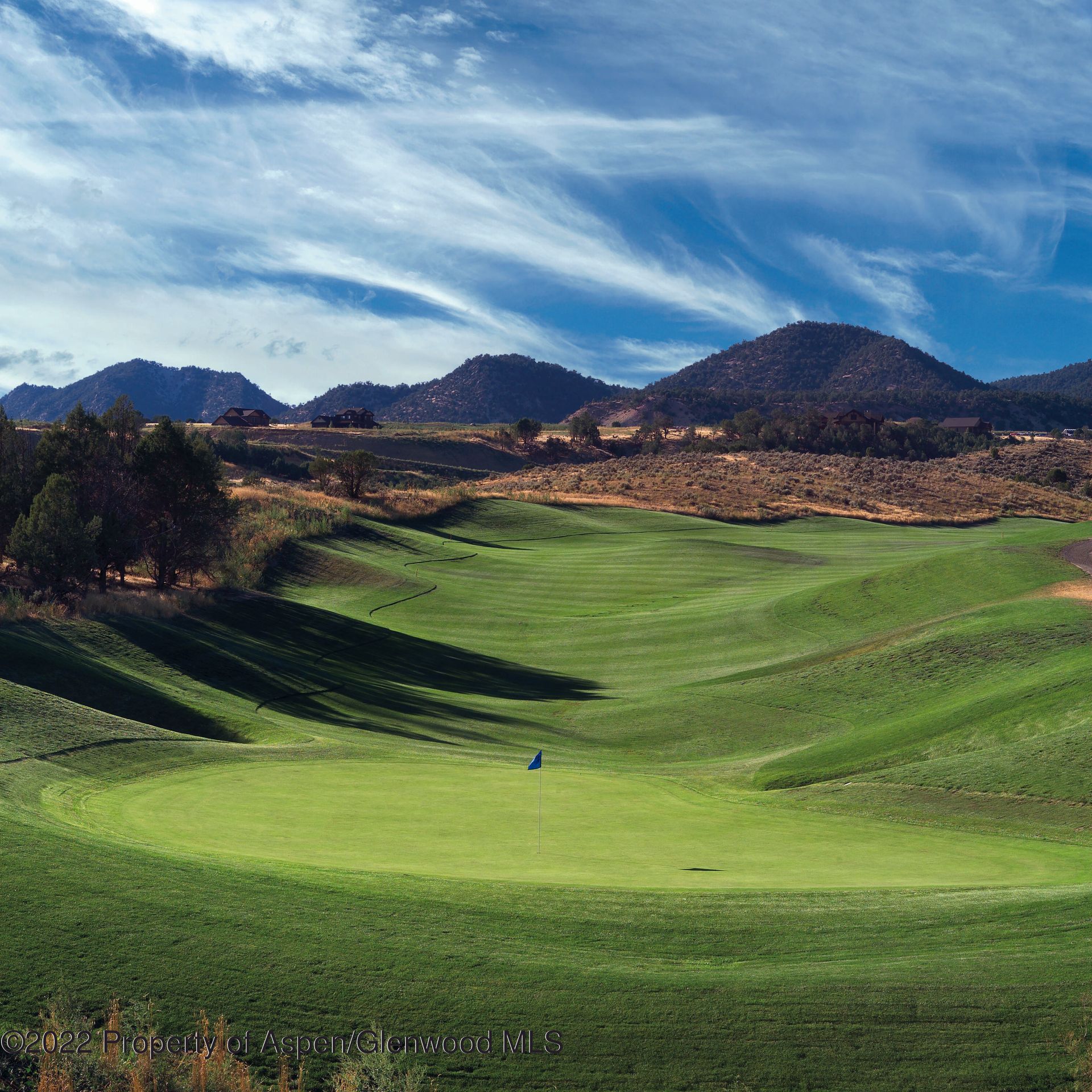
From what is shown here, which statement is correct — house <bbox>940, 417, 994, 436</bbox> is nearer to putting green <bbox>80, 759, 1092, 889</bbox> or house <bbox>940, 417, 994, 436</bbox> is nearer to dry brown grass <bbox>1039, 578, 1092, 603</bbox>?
dry brown grass <bbox>1039, 578, 1092, 603</bbox>

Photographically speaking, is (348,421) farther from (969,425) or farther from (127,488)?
(127,488)

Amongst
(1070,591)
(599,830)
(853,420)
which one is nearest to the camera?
(599,830)

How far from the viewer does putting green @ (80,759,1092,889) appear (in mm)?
13242

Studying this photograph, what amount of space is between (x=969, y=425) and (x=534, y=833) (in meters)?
179

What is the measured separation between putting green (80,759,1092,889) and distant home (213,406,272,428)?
493 ft

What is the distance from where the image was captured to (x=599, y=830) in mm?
16406

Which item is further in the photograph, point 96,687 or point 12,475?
point 12,475

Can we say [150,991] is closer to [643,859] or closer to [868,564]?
[643,859]

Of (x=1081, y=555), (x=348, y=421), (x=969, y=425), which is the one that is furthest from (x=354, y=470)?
(x=969, y=425)

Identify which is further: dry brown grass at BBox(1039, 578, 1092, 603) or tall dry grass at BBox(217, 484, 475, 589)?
tall dry grass at BBox(217, 484, 475, 589)

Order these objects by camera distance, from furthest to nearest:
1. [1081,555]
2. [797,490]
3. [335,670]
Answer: [797,490] < [1081,555] < [335,670]

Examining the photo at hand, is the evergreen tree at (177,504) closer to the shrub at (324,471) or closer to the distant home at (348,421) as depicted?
the shrub at (324,471)

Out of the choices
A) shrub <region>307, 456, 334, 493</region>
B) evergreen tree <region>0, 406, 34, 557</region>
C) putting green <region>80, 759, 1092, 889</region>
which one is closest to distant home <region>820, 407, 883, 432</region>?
shrub <region>307, 456, 334, 493</region>

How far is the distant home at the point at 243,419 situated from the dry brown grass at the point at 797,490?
69.9 meters
